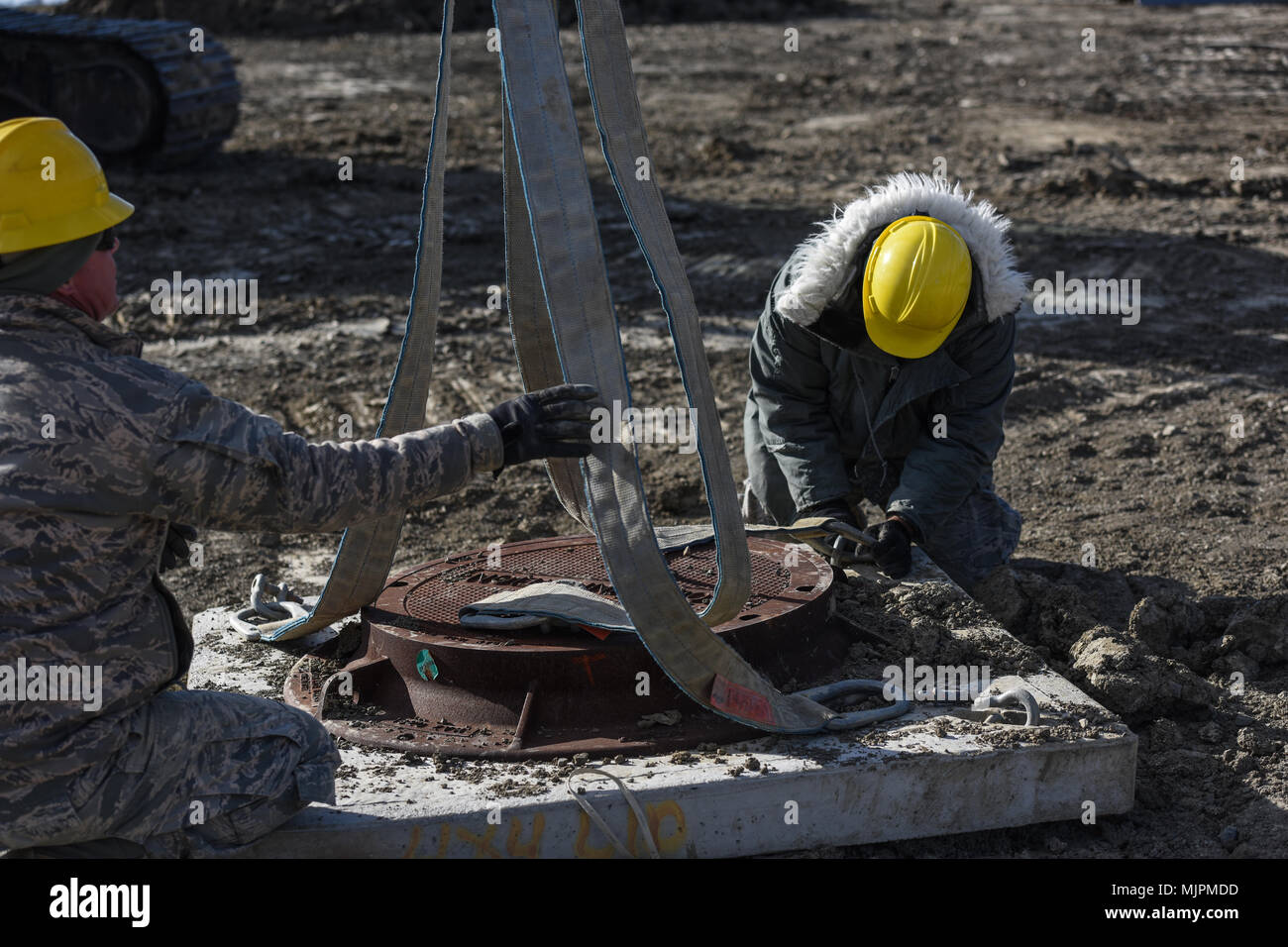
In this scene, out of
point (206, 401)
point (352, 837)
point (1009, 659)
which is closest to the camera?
point (206, 401)

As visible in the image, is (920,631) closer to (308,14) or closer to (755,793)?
(755,793)

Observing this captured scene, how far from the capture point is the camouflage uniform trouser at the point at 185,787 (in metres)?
2.76

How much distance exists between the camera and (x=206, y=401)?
105 inches

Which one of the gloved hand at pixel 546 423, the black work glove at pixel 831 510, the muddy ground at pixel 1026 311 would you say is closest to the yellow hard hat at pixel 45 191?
the gloved hand at pixel 546 423

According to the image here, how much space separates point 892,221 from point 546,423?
1694 millimetres

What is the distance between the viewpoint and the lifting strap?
307 cm

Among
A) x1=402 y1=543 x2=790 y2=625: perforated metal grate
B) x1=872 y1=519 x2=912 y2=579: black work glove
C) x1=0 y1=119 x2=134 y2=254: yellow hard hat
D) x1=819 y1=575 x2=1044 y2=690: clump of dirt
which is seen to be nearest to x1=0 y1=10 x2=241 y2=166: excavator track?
x1=402 y1=543 x2=790 y2=625: perforated metal grate

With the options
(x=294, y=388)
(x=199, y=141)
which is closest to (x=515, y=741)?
(x=294, y=388)

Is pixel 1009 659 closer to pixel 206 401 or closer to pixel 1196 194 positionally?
pixel 206 401

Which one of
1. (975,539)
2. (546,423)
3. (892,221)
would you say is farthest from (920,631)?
(546,423)

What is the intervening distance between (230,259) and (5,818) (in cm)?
721

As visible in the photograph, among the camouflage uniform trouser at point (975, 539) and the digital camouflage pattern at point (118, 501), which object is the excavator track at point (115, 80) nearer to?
the camouflage uniform trouser at point (975, 539)

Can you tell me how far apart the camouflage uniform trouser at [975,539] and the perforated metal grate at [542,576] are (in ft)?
2.66

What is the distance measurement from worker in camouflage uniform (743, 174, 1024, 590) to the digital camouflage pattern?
1.64 metres
